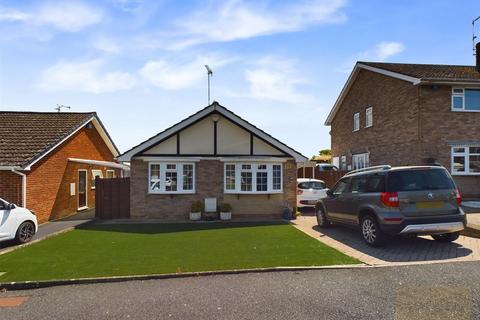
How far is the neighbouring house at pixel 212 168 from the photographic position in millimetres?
13930

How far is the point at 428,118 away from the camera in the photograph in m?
16.6

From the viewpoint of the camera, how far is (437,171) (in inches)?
317

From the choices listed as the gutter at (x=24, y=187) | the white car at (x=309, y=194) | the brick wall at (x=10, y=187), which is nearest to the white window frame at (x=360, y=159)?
the white car at (x=309, y=194)

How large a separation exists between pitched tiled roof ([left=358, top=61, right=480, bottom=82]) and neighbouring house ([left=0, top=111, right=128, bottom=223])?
16955mm

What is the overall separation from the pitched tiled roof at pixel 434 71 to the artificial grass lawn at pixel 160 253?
37.7ft

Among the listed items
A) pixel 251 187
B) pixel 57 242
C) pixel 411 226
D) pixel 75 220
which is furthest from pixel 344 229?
pixel 75 220

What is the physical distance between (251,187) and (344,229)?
4.39 meters

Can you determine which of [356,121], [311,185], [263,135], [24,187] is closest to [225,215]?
[263,135]

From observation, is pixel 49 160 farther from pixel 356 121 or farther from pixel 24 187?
pixel 356 121

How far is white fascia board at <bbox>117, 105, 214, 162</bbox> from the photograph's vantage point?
44.9ft

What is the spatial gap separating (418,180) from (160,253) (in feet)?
20.6

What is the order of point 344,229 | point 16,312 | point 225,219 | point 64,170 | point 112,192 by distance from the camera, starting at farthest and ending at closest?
point 64,170
point 112,192
point 225,219
point 344,229
point 16,312

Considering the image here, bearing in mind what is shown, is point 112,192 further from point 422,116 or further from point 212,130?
point 422,116

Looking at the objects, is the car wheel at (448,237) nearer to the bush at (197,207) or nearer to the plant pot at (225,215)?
the plant pot at (225,215)
